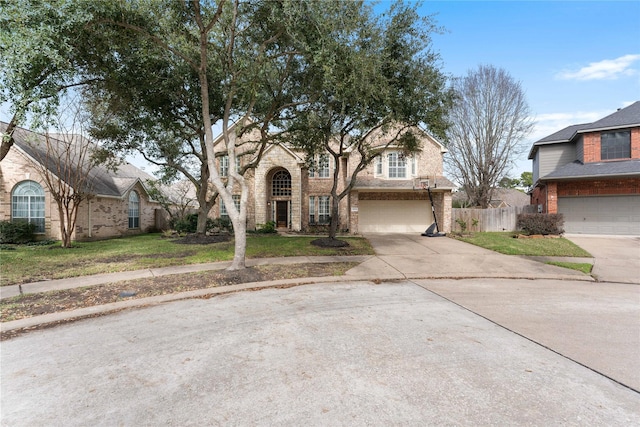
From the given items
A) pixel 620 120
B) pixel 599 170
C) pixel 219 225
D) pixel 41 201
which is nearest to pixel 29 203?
pixel 41 201

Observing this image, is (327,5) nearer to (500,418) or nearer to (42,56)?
(42,56)

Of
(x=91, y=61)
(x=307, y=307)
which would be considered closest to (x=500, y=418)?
(x=307, y=307)

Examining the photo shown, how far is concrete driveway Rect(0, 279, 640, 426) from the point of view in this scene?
2.58 m

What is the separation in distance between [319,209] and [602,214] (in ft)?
56.7

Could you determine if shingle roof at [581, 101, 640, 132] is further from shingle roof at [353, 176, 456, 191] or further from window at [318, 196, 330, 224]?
window at [318, 196, 330, 224]

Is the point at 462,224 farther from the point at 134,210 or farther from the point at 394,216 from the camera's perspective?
the point at 134,210

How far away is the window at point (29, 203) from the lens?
15.3 m

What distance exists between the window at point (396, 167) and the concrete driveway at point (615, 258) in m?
9.99

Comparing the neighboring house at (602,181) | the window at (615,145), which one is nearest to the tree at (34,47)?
the neighboring house at (602,181)

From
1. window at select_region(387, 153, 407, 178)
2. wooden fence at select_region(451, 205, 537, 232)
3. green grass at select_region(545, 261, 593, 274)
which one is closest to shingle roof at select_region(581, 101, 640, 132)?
wooden fence at select_region(451, 205, 537, 232)

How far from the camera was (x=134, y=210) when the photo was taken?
832 inches

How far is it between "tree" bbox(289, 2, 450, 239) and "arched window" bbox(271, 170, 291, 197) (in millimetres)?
8547

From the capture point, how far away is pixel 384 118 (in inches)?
430

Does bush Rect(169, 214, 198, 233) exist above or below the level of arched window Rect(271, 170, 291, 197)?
below
